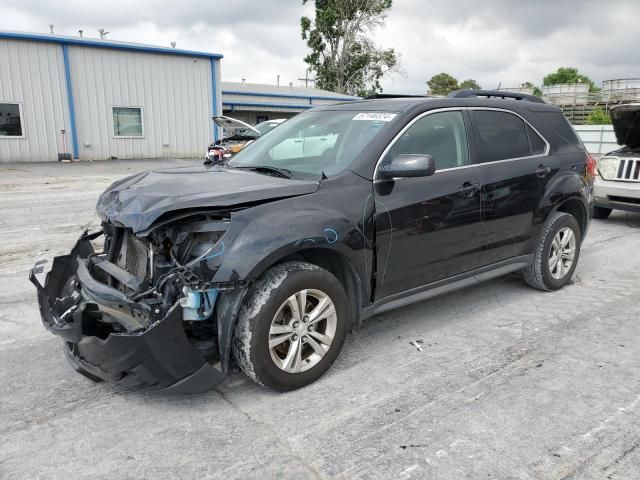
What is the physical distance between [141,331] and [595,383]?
2742 mm

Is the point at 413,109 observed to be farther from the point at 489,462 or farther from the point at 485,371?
the point at 489,462

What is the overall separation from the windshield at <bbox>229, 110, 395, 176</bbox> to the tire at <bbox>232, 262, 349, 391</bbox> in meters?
0.80

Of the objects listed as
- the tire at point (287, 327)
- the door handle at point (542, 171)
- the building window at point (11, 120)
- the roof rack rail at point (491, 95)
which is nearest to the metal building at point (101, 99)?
the building window at point (11, 120)

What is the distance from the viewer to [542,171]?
→ 15.5 ft

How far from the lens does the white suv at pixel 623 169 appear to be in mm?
8148

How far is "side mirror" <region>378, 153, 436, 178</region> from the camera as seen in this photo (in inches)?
134

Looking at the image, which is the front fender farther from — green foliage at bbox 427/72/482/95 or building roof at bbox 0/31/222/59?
green foliage at bbox 427/72/482/95

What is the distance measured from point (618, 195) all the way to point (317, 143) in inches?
250

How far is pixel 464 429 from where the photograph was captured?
9.26ft

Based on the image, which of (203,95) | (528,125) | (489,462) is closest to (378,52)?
(203,95)

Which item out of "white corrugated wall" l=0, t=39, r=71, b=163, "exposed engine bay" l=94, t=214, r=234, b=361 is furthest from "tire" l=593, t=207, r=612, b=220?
"white corrugated wall" l=0, t=39, r=71, b=163

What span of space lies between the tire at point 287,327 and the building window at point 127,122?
20.6 m

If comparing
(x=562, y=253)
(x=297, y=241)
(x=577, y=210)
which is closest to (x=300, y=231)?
(x=297, y=241)

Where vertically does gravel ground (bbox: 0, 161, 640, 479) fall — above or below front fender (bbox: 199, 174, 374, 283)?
below
